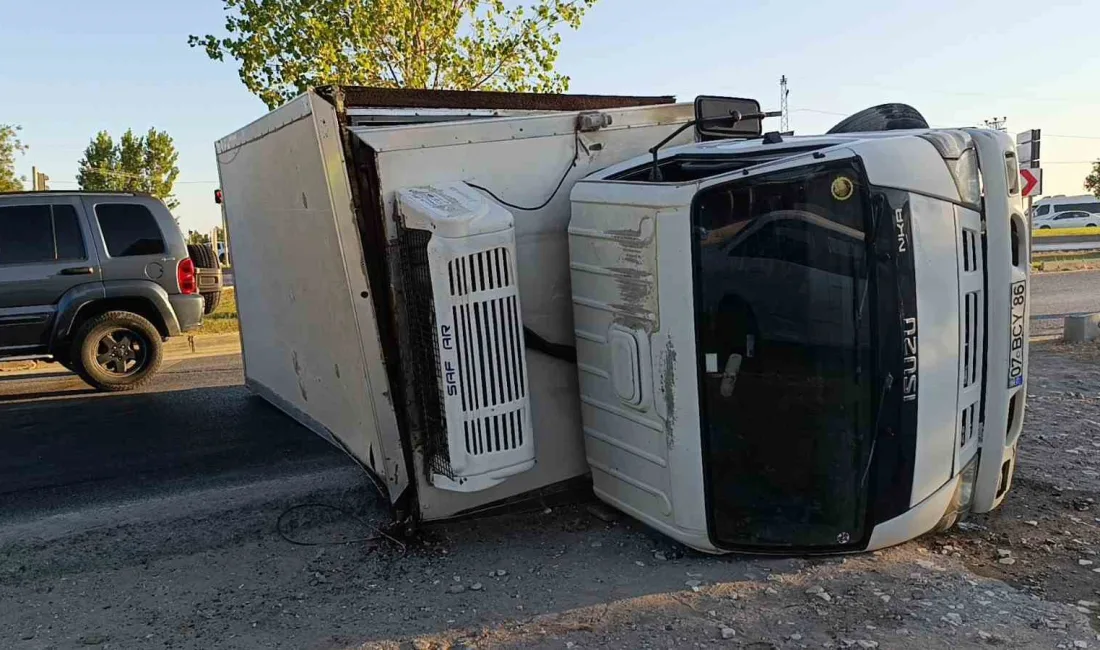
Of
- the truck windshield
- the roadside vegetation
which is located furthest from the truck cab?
the roadside vegetation

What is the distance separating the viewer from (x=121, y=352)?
839cm

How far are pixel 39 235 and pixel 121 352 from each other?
4.41 feet

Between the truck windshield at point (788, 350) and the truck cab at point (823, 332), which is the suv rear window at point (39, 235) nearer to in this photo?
the truck cab at point (823, 332)

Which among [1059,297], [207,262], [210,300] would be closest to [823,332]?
[210,300]

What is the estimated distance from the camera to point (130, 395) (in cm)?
812

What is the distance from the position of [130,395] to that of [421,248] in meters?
5.60

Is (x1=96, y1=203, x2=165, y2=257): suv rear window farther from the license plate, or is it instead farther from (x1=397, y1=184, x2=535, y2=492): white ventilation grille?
the license plate

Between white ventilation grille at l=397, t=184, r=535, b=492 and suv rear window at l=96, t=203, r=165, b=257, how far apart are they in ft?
18.3

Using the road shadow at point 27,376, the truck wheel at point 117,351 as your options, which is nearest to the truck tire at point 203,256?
the truck wheel at point 117,351

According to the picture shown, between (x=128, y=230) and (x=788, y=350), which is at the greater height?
(x=128, y=230)

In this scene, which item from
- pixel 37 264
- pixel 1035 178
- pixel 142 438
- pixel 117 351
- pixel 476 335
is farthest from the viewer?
pixel 1035 178

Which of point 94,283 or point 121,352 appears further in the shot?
point 121,352

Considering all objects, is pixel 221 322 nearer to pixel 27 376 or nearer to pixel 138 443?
pixel 27 376

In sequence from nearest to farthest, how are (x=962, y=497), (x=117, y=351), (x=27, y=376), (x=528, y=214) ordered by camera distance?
(x=962, y=497) → (x=528, y=214) → (x=117, y=351) → (x=27, y=376)
